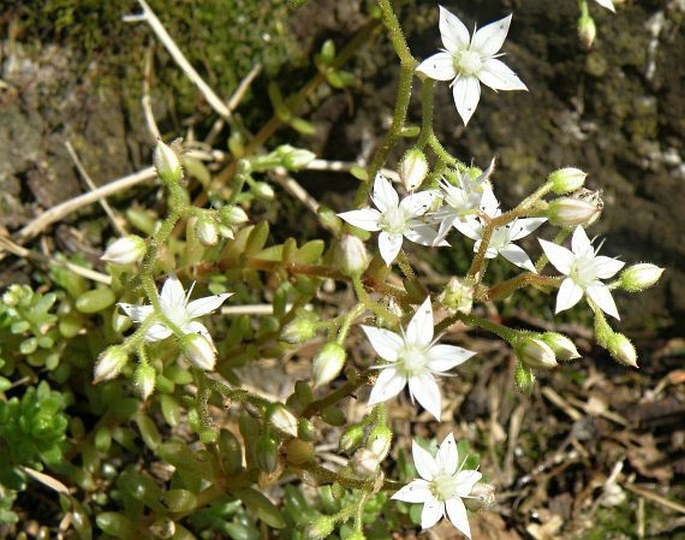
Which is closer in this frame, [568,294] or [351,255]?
[351,255]

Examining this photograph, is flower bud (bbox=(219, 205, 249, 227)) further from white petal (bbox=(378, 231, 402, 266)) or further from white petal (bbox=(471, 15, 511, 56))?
white petal (bbox=(471, 15, 511, 56))

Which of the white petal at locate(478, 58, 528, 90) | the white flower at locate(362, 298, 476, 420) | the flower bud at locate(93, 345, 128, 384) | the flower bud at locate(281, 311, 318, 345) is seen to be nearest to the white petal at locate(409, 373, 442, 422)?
the white flower at locate(362, 298, 476, 420)

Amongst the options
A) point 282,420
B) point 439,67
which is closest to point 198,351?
point 282,420

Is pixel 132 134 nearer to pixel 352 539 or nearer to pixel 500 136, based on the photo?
pixel 500 136

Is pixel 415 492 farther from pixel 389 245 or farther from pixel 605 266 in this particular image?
pixel 605 266

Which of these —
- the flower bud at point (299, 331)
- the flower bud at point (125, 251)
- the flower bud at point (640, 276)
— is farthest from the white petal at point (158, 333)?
the flower bud at point (640, 276)

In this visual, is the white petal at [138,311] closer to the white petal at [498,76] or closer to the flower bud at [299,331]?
the flower bud at [299,331]
